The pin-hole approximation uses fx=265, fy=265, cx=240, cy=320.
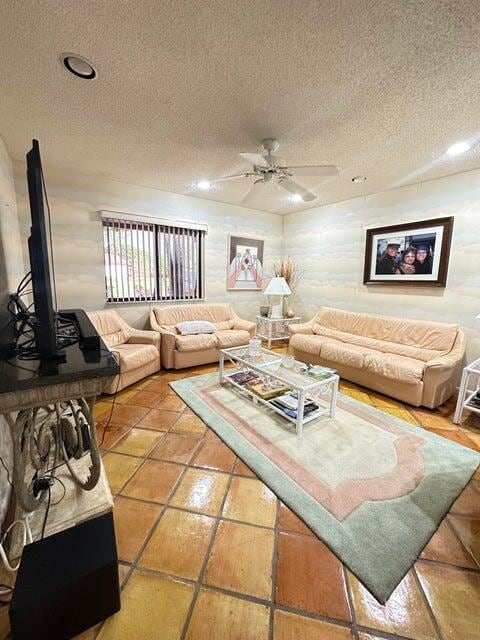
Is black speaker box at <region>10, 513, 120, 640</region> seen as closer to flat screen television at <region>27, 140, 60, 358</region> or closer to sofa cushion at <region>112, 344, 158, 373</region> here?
flat screen television at <region>27, 140, 60, 358</region>

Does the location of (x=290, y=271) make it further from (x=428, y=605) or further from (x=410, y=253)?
(x=428, y=605)

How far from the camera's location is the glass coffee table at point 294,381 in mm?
2148

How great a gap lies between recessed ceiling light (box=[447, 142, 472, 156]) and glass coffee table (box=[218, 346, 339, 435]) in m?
2.26

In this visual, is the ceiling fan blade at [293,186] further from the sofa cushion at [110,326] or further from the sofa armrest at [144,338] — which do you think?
the sofa cushion at [110,326]

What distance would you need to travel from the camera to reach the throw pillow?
12.1 feet

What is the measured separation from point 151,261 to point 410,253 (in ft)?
11.4

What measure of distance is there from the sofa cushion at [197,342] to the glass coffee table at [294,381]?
0.67m

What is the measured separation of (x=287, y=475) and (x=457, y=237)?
313 centimetres

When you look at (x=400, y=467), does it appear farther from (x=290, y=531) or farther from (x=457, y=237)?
(x=457, y=237)

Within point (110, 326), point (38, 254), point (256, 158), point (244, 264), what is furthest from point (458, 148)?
point (110, 326)

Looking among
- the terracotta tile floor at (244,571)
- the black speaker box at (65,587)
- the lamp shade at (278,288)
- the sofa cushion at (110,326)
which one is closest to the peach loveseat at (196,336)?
the sofa cushion at (110,326)

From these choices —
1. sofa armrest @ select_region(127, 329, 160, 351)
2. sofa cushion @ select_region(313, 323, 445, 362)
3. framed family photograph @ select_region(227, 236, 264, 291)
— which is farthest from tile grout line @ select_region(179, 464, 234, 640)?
framed family photograph @ select_region(227, 236, 264, 291)

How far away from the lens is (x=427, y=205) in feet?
10.4

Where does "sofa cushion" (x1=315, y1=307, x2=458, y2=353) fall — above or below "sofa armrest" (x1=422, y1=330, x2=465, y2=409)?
above
